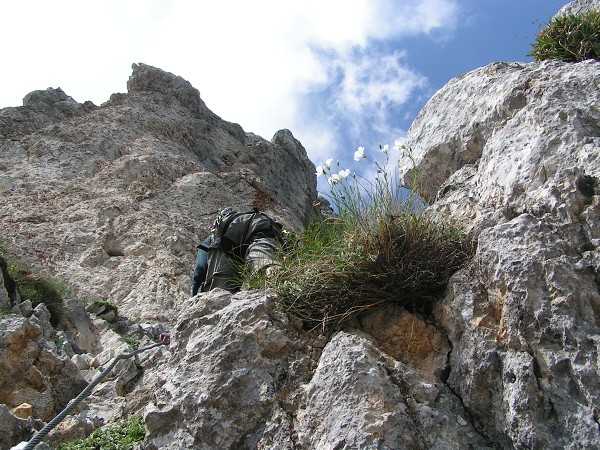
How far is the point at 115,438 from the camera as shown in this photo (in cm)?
433

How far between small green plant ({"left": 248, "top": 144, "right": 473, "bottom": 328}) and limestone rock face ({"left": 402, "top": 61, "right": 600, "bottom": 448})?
18 centimetres

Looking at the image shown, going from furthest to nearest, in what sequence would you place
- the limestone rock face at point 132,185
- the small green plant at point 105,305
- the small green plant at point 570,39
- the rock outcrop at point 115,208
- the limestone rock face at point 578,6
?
the limestone rock face at point 132,185 → the small green plant at point 105,305 → the limestone rock face at point 578,6 → the rock outcrop at point 115,208 → the small green plant at point 570,39

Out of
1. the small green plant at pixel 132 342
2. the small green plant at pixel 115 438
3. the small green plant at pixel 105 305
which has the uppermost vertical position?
the small green plant at pixel 105 305

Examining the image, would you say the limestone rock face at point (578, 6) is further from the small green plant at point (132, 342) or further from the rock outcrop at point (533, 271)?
the small green plant at point (132, 342)

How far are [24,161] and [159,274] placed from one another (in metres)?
6.53

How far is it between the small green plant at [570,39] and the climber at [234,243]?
2740 mm

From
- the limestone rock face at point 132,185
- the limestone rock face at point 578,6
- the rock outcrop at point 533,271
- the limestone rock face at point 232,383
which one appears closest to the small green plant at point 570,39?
the limestone rock face at point 578,6

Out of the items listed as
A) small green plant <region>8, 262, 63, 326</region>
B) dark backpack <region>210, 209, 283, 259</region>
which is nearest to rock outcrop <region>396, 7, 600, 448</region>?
dark backpack <region>210, 209, 283, 259</region>

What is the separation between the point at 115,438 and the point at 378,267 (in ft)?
6.69

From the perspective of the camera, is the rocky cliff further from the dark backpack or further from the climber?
the dark backpack

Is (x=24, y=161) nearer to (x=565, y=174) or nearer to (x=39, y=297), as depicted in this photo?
(x=39, y=297)

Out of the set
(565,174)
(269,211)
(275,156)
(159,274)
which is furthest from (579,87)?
(275,156)

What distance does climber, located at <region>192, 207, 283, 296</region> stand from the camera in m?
5.52

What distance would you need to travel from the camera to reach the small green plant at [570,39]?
5371 mm
